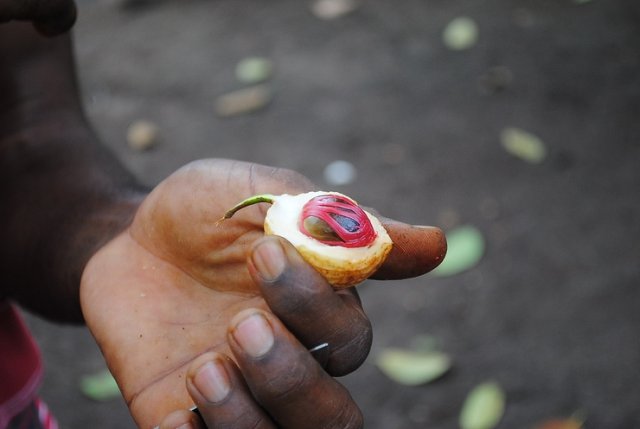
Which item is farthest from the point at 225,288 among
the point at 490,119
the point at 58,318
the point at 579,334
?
the point at 490,119

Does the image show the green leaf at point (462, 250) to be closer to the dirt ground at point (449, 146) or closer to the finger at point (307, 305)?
the dirt ground at point (449, 146)

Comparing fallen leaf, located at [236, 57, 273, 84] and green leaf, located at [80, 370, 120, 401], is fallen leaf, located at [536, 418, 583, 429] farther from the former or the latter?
fallen leaf, located at [236, 57, 273, 84]

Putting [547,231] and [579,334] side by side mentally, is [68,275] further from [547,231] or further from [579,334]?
[547,231]

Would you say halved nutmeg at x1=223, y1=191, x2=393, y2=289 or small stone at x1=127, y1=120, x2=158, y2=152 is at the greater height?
halved nutmeg at x1=223, y1=191, x2=393, y2=289

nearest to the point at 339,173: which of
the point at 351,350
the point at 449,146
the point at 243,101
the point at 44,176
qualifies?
the point at 449,146

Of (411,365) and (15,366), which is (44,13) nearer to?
(15,366)

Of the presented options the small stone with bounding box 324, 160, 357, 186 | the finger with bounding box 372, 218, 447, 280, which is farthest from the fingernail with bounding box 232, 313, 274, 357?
the small stone with bounding box 324, 160, 357, 186
